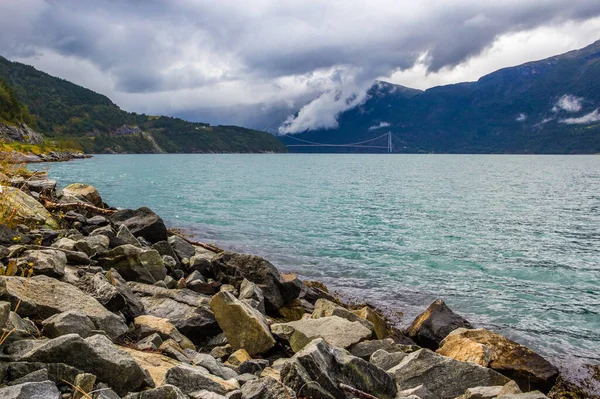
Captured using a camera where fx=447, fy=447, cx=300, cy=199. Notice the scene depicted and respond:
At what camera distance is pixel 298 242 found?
29.8 m

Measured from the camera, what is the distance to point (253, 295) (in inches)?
499

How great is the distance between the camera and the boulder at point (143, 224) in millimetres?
18766

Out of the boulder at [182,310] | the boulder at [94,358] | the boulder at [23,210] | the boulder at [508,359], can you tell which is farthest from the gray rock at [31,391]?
the boulder at [23,210]

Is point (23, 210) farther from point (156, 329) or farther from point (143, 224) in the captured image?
point (156, 329)

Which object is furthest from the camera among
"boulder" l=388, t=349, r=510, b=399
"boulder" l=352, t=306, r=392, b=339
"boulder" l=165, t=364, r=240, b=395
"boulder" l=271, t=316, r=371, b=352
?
"boulder" l=352, t=306, r=392, b=339

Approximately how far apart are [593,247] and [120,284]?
31.1 m

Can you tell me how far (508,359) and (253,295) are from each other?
6.72 meters

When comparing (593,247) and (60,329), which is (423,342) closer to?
(60,329)

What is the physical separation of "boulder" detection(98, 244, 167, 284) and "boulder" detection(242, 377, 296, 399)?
7.76 m

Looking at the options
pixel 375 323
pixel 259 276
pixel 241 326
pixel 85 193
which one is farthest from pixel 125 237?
pixel 85 193

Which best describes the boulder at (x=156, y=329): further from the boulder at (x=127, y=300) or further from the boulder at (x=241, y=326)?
the boulder at (x=241, y=326)

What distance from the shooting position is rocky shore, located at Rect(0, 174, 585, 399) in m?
5.14

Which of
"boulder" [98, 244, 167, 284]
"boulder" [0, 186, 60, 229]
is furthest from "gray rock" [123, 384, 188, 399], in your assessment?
"boulder" [0, 186, 60, 229]

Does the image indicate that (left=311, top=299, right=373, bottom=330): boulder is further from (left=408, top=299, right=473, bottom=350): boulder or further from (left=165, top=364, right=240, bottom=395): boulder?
(left=165, top=364, right=240, bottom=395): boulder
